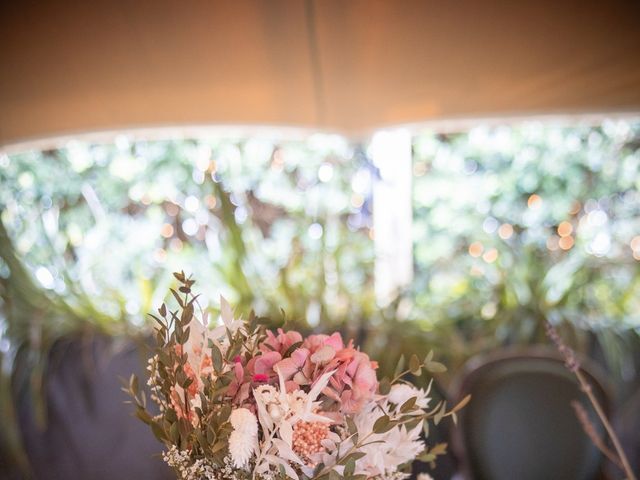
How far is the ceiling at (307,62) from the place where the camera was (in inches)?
92.4

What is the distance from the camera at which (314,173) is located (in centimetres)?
413

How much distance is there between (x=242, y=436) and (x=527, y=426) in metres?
1.15

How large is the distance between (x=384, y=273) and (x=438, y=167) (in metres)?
0.74

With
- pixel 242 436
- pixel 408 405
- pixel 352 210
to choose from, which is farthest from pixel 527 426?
pixel 352 210

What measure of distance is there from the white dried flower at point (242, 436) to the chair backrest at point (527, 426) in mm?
1064

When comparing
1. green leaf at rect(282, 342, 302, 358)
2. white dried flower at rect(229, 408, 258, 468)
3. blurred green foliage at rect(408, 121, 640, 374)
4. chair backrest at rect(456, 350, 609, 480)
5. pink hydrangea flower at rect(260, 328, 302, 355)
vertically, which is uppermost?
blurred green foliage at rect(408, 121, 640, 374)

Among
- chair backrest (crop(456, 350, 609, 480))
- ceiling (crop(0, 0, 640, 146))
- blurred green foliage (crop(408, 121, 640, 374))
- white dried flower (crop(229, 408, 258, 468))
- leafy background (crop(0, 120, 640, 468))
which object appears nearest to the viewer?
white dried flower (crop(229, 408, 258, 468))

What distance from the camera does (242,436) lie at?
900 millimetres

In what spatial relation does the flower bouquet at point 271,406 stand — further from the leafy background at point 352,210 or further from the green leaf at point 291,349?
the leafy background at point 352,210

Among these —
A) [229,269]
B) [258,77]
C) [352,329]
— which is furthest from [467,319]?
[258,77]

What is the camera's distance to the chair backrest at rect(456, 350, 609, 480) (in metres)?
1.89

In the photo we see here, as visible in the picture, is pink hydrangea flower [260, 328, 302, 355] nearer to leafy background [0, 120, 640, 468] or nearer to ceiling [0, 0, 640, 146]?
ceiling [0, 0, 640, 146]

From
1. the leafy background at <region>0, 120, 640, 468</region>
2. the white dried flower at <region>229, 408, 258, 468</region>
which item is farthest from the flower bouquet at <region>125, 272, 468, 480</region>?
the leafy background at <region>0, 120, 640, 468</region>

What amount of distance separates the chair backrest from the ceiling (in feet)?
3.44
